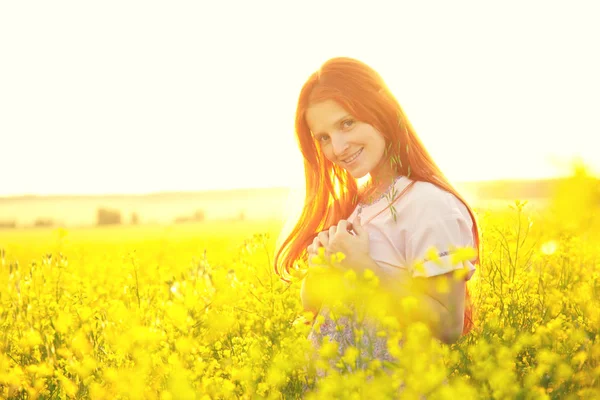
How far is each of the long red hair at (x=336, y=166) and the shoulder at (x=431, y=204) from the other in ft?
0.22

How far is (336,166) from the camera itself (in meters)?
2.89

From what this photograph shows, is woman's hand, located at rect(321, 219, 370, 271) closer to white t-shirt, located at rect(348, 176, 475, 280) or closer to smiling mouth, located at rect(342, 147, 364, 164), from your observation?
white t-shirt, located at rect(348, 176, 475, 280)

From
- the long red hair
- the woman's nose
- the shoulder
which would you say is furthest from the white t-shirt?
the woman's nose

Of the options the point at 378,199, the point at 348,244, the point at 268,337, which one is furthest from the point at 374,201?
the point at 268,337

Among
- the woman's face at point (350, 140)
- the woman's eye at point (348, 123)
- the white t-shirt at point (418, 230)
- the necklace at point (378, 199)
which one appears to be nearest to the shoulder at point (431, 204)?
the white t-shirt at point (418, 230)

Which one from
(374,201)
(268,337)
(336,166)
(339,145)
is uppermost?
(339,145)

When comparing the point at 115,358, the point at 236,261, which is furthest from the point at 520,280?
the point at 115,358

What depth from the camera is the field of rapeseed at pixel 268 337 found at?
1.88 m

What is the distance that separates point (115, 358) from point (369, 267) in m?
1.10

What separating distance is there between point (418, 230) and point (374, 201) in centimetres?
39

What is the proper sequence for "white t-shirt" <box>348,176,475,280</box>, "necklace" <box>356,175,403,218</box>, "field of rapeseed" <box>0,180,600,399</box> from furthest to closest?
1. "necklace" <box>356,175,403,218</box>
2. "white t-shirt" <box>348,176,475,280</box>
3. "field of rapeseed" <box>0,180,600,399</box>

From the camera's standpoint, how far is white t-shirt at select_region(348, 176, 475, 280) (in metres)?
2.14

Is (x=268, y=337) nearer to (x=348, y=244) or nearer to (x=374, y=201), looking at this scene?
(x=374, y=201)

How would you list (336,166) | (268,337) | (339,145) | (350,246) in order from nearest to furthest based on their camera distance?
(350,246)
(339,145)
(336,166)
(268,337)
